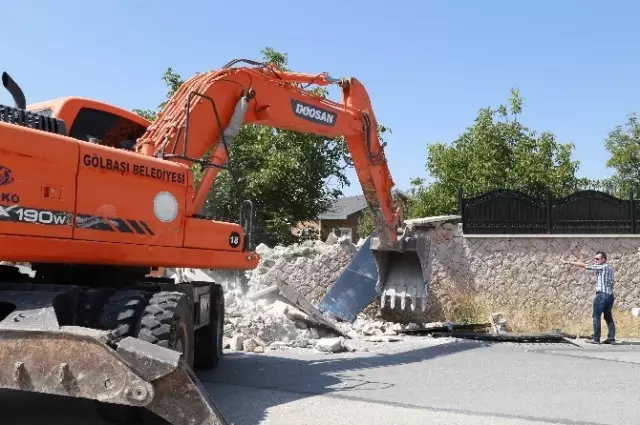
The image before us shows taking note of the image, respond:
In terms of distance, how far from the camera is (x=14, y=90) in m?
6.79

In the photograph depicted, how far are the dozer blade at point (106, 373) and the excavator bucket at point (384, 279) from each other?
344 inches

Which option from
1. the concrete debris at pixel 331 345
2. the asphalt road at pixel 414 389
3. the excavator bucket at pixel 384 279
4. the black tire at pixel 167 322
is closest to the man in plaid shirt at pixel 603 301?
the asphalt road at pixel 414 389

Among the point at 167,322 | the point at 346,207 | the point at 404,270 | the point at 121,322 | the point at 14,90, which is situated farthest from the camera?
the point at 346,207

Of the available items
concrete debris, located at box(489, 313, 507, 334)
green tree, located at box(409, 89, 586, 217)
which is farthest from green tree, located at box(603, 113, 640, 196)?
concrete debris, located at box(489, 313, 507, 334)

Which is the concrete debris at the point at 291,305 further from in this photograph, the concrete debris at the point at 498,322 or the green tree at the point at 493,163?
the green tree at the point at 493,163

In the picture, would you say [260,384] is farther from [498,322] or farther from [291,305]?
[498,322]

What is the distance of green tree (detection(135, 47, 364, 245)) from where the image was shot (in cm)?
2166

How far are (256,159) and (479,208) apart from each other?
359 inches

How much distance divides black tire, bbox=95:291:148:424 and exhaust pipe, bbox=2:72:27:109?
7.50 feet

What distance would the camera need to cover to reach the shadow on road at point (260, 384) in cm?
605

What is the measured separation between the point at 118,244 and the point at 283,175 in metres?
15.8

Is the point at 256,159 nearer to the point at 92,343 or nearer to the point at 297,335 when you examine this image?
the point at 297,335

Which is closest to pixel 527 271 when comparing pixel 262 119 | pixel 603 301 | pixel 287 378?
pixel 603 301

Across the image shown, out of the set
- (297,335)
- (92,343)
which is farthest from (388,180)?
(92,343)
